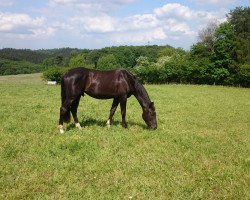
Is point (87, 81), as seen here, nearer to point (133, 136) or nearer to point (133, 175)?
point (133, 136)

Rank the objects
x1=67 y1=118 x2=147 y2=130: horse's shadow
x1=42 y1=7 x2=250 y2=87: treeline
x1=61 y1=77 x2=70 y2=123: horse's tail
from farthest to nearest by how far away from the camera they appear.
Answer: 1. x1=42 y1=7 x2=250 y2=87: treeline
2. x1=67 y1=118 x2=147 y2=130: horse's shadow
3. x1=61 y1=77 x2=70 y2=123: horse's tail

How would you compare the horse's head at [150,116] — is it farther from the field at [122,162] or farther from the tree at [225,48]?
the tree at [225,48]

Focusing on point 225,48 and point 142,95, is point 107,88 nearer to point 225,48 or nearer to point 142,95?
point 142,95

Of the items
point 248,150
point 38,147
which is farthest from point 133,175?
point 248,150

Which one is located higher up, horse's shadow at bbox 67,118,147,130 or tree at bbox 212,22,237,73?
tree at bbox 212,22,237,73

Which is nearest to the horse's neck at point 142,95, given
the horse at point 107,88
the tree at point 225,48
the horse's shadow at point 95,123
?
the horse at point 107,88

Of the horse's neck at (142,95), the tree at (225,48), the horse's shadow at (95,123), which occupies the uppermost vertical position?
the tree at (225,48)

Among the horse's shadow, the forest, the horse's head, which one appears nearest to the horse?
the horse's head

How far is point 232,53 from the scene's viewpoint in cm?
5616

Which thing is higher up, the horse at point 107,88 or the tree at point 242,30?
the tree at point 242,30

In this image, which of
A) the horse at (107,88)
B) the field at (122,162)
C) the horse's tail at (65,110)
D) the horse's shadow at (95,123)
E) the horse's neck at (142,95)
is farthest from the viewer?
the horse's shadow at (95,123)

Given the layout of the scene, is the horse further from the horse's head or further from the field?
the field

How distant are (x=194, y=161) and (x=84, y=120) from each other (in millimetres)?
6569

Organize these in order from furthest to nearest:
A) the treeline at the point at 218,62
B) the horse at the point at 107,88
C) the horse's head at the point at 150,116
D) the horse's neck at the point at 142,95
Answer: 1. the treeline at the point at 218,62
2. the horse's neck at the point at 142,95
3. the horse's head at the point at 150,116
4. the horse at the point at 107,88
